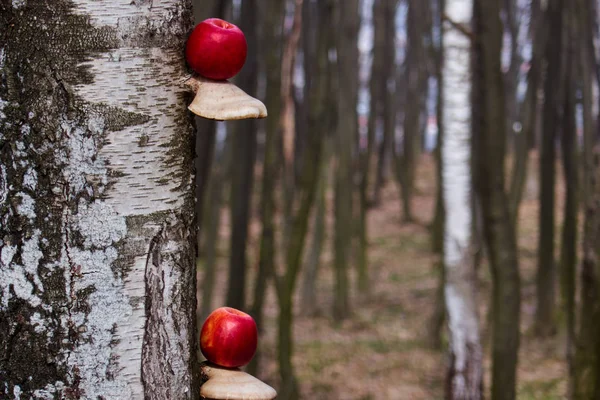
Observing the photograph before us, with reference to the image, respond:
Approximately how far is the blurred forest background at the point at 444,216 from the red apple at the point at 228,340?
1613 mm

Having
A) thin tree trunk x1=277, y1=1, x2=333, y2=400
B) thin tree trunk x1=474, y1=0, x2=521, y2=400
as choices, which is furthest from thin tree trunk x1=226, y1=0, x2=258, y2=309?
thin tree trunk x1=474, y1=0, x2=521, y2=400

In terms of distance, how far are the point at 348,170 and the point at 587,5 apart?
8.73ft

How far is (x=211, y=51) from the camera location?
3.16 feet

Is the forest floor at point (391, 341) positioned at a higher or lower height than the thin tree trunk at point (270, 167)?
lower

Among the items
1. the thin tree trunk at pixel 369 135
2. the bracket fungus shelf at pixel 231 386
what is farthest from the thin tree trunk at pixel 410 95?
the bracket fungus shelf at pixel 231 386

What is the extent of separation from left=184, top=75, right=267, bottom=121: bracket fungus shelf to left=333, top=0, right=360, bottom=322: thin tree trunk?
4509mm

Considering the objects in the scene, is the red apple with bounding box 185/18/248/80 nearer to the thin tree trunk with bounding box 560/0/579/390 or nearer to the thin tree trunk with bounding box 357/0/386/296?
the thin tree trunk with bounding box 560/0/579/390

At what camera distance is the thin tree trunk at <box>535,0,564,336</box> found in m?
4.50

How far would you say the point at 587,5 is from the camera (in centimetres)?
455

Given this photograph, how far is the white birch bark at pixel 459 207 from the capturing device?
12.4ft

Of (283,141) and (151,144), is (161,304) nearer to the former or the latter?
(151,144)

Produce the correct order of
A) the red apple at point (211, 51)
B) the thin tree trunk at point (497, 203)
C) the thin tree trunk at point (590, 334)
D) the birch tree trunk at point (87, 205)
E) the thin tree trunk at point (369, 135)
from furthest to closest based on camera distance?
the thin tree trunk at point (369, 135)
the thin tree trunk at point (497, 203)
the thin tree trunk at point (590, 334)
the red apple at point (211, 51)
the birch tree trunk at point (87, 205)

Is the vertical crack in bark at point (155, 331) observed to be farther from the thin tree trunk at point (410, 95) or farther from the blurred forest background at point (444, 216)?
the thin tree trunk at point (410, 95)

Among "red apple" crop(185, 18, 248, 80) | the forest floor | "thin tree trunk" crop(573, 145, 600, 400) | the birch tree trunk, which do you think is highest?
"red apple" crop(185, 18, 248, 80)
